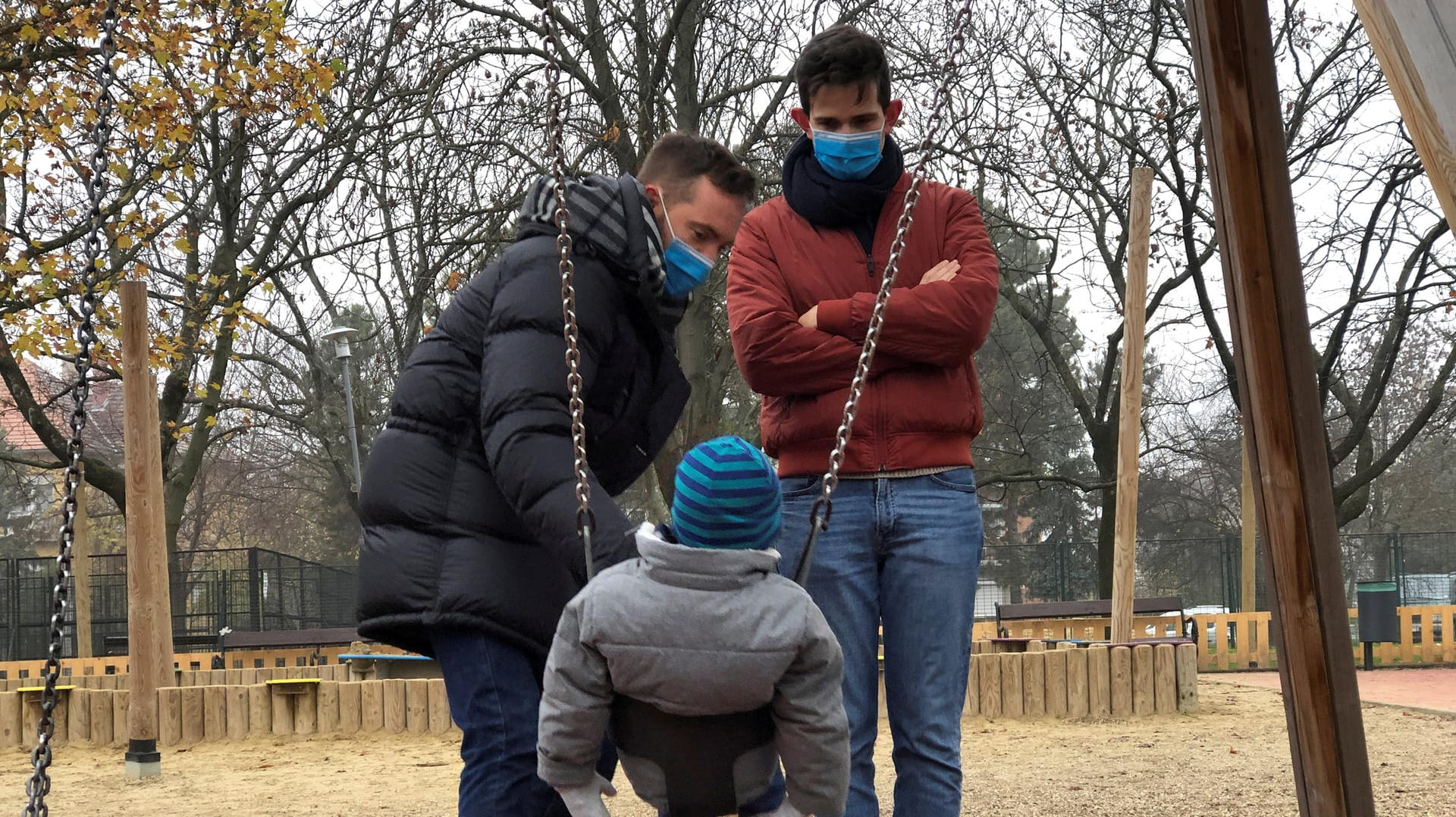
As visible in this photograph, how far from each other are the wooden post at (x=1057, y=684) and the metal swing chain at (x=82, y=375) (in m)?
7.39

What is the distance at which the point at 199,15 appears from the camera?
12.0m

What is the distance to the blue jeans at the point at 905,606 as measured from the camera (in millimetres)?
2564

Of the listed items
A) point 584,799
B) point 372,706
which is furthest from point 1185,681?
point 584,799

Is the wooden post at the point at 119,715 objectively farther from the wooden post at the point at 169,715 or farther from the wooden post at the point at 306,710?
the wooden post at the point at 306,710

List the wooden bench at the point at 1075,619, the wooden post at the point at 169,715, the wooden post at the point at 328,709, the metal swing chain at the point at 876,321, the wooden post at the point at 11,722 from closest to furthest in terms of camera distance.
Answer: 1. the metal swing chain at the point at 876,321
2. the wooden post at the point at 169,715
3. the wooden post at the point at 328,709
4. the wooden post at the point at 11,722
5. the wooden bench at the point at 1075,619

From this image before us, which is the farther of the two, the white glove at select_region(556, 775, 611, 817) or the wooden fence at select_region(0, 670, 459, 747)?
the wooden fence at select_region(0, 670, 459, 747)

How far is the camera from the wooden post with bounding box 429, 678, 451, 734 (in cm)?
891

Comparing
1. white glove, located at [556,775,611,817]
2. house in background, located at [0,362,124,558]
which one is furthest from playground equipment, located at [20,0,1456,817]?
house in background, located at [0,362,124,558]

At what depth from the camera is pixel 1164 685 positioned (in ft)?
30.1

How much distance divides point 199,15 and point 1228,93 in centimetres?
1135

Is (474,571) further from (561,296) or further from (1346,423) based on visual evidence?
(1346,423)

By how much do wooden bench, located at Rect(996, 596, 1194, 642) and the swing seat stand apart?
12738mm

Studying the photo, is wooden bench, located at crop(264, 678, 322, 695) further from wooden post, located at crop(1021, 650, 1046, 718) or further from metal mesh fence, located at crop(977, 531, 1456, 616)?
metal mesh fence, located at crop(977, 531, 1456, 616)

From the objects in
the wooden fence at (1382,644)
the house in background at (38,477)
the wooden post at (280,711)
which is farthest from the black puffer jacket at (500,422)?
the house in background at (38,477)
